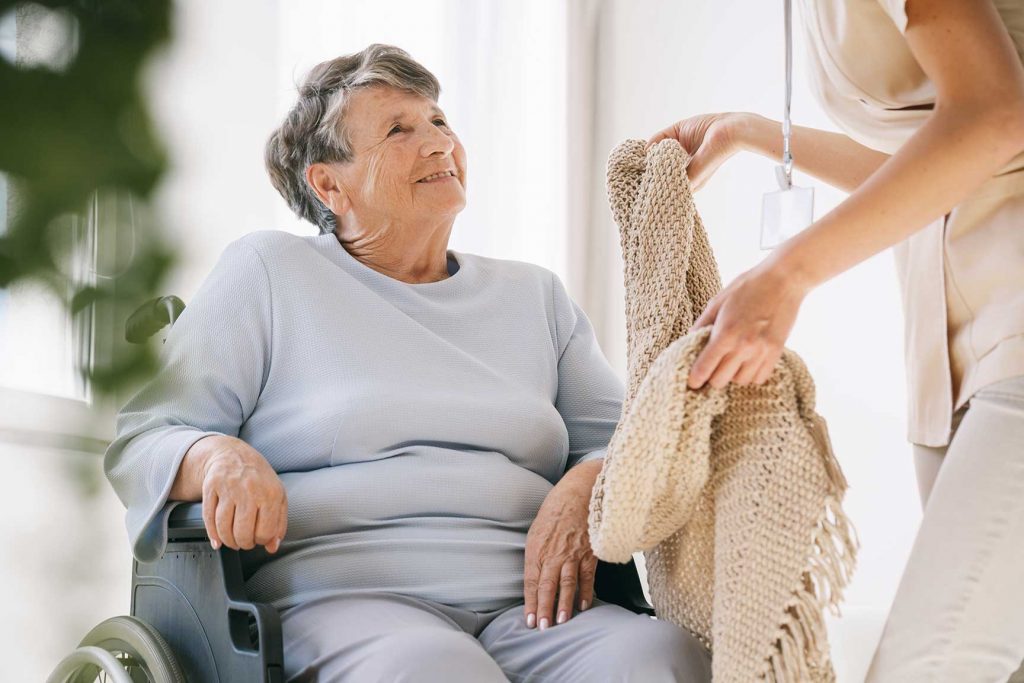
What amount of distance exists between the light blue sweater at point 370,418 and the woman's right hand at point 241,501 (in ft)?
0.25

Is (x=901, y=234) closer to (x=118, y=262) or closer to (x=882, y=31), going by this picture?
(x=882, y=31)

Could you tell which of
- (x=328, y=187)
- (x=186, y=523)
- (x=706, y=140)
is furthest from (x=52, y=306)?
(x=328, y=187)

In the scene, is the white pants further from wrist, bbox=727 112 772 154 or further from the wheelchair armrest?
the wheelchair armrest

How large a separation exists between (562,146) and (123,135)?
122 inches

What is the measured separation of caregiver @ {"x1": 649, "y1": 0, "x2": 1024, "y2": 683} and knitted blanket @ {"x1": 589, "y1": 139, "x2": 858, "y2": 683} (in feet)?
0.16

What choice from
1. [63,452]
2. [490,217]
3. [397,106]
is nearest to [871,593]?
[490,217]

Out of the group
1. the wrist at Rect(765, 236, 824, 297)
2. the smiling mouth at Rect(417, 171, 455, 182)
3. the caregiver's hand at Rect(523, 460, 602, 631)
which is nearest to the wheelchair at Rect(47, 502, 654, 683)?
the caregiver's hand at Rect(523, 460, 602, 631)

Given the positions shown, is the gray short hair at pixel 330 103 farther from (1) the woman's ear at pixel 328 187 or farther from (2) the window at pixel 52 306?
(2) the window at pixel 52 306

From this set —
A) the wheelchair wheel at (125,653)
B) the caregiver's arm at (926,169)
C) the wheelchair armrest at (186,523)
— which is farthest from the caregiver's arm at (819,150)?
the wheelchair wheel at (125,653)

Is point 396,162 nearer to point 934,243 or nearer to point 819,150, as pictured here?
point 819,150

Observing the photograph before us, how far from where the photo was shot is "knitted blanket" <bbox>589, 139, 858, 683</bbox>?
103 centimetres

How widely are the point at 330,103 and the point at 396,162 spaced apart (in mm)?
169

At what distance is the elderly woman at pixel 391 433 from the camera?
119cm

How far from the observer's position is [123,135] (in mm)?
331
